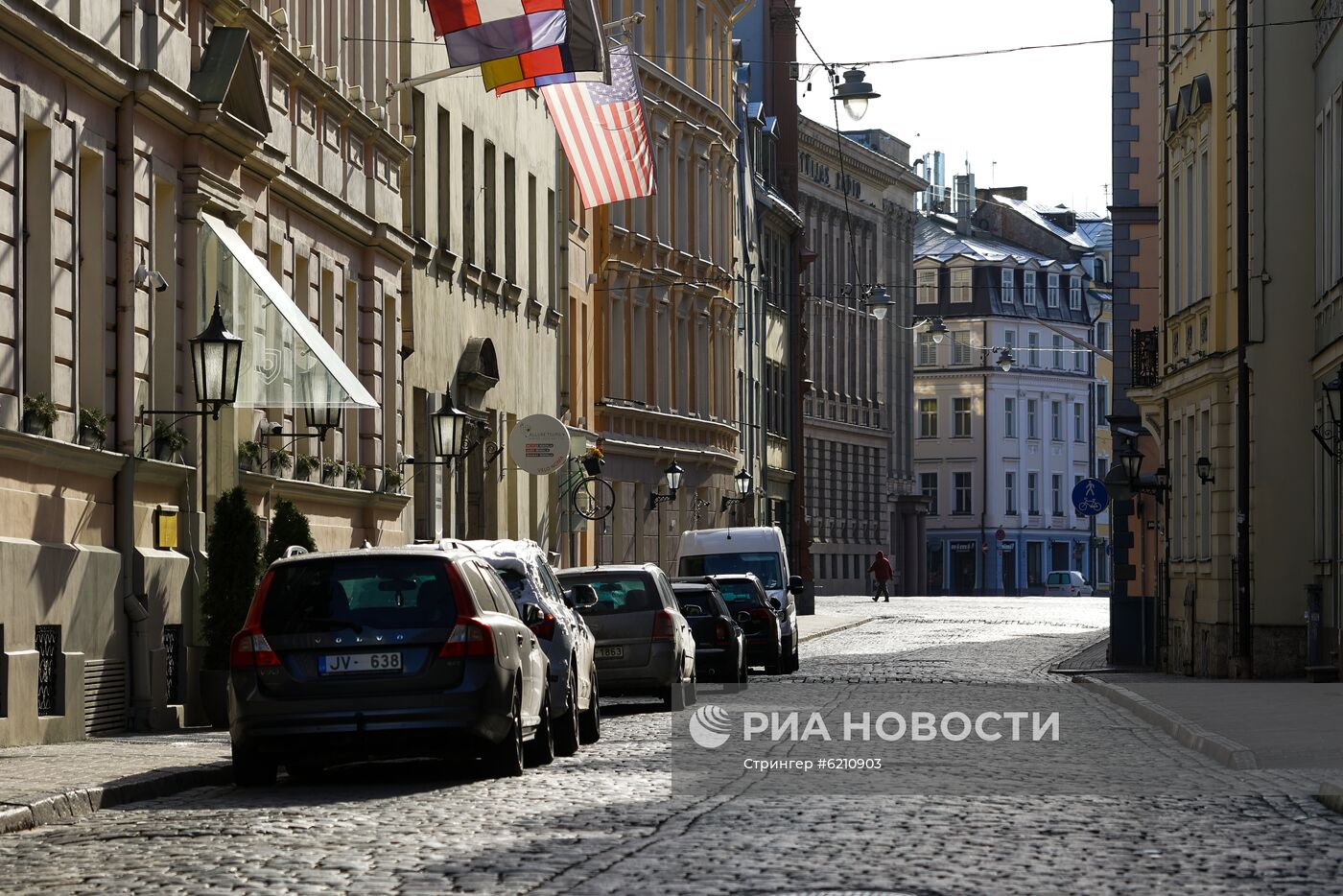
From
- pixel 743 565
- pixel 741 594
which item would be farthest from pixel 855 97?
pixel 741 594

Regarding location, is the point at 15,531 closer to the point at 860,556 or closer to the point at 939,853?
the point at 939,853

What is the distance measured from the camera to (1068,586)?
124375 millimetres

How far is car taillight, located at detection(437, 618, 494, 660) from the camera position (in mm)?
16250

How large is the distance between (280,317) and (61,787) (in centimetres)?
1011

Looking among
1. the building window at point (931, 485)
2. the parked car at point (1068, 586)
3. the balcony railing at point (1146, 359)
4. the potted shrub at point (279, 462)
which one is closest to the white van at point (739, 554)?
the balcony railing at point (1146, 359)

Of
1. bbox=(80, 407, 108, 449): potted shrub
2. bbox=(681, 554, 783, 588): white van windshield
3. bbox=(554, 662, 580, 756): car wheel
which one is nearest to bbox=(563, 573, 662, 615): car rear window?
bbox=(80, 407, 108, 449): potted shrub

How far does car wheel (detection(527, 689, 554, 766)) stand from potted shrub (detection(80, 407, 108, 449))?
4976 millimetres

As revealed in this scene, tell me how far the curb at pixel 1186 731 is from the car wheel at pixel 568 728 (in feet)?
15.3

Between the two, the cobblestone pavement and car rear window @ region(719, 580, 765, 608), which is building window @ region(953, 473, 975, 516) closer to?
car rear window @ region(719, 580, 765, 608)

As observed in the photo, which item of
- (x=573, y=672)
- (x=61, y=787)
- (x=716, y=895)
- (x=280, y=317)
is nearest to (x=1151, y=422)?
(x=280, y=317)

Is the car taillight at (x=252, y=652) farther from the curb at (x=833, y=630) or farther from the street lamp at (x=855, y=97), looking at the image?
the curb at (x=833, y=630)

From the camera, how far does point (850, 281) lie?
101 meters

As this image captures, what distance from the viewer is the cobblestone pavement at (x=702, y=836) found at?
10.9 metres

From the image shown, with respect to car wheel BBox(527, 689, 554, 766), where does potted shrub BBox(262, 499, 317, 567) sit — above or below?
above
